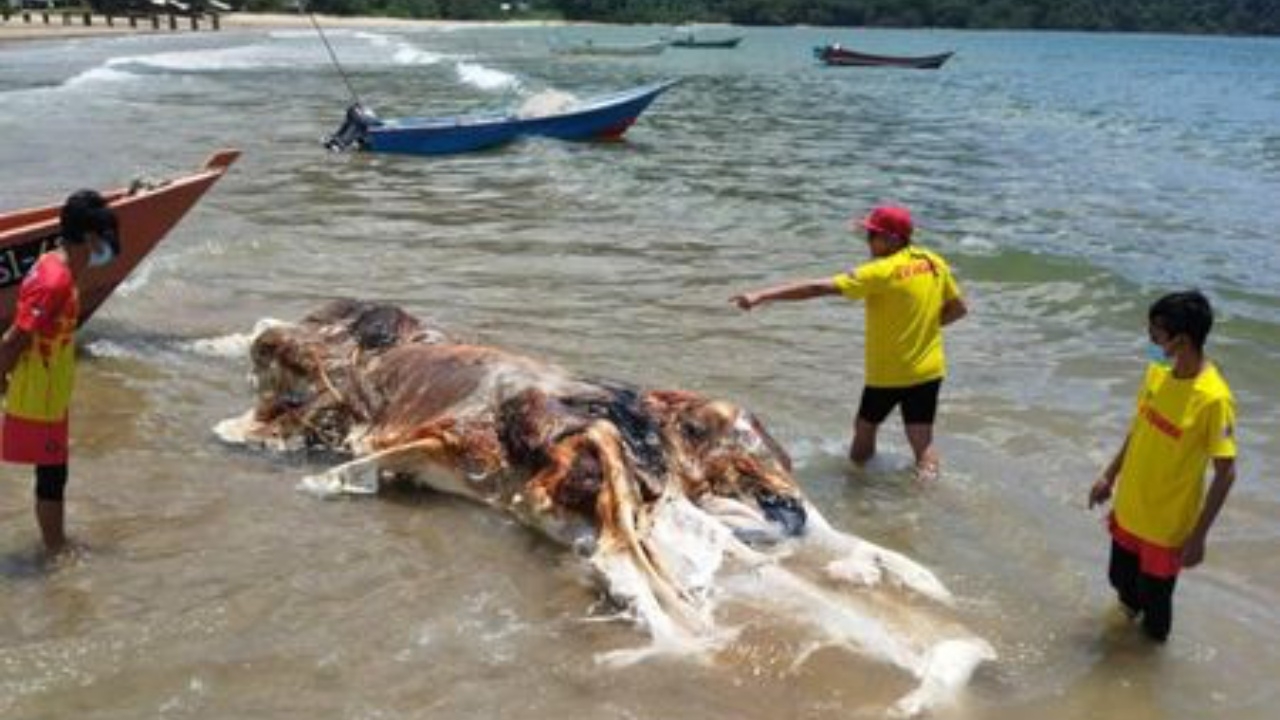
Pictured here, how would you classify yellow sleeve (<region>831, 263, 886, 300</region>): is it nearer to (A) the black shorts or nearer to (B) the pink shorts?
(A) the black shorts

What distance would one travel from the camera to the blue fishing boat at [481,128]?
76.0 feet

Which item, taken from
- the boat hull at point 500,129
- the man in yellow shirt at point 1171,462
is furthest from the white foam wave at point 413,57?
the man in yellow shirt at point 1171,462

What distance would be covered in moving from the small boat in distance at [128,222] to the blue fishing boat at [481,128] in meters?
13.4

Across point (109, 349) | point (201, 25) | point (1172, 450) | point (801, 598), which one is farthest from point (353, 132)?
point (201, 25)

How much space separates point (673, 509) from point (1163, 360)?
2072 millimetres

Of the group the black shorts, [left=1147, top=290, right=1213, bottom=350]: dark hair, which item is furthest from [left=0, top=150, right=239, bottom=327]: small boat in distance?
[left=1147, top=290, right=1213, bottom=350]: dark hair

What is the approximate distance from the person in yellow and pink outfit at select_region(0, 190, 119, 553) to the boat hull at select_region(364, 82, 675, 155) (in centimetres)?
1791

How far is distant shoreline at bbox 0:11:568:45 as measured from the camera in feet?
227

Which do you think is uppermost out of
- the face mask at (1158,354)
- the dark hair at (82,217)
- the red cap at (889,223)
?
the dark hair at (82,217)

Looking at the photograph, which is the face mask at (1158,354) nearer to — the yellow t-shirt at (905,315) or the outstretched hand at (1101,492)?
the outstretched hand at (1101,492)

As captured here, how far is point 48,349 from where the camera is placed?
18.2 ft

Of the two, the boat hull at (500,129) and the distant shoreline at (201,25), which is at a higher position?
the boat hull at (500,129)

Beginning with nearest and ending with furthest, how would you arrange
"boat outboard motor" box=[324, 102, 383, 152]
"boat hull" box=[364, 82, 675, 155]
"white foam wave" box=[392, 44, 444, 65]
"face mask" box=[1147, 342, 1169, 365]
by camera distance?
"face mask" box=[1147, 342, 1169, 365]
"boat outboard motor" box=[324, 102, 383, 152]
"boat hull" box=[364, 82, 675, 155]
"white foam wave" box=[392, 44, 444, 65]

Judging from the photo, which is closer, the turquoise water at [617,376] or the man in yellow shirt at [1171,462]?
the man in yellow shirt at [1171,462]
